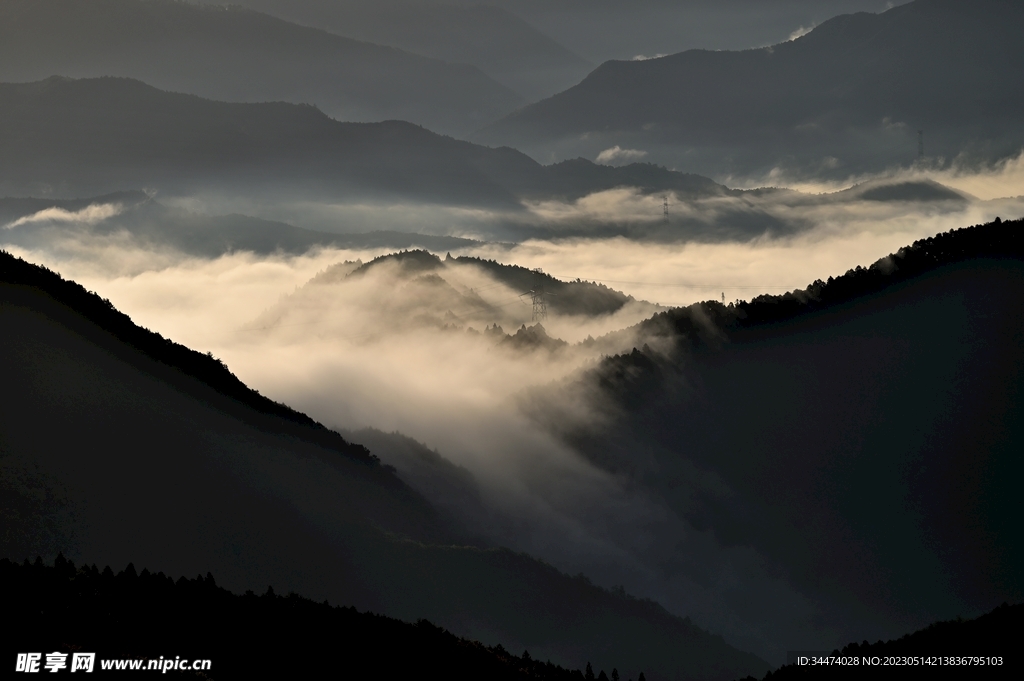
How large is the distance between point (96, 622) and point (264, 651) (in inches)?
518

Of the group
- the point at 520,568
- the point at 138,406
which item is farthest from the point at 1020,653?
the point at 520,568

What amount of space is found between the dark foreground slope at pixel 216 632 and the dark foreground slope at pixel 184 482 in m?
29.5

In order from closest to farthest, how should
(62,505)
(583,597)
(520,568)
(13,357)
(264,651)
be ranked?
(264,651) < (62,505) < (13,357) < (520,568) < (583,597)

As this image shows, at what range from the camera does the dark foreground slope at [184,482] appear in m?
98.6

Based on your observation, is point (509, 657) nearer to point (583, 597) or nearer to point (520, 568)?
point (520, 568)

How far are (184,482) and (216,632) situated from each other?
55.0 m

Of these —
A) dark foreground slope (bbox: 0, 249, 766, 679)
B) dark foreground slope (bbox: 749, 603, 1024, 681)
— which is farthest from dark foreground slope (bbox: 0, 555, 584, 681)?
dark foreground slope (bbox: 0, 249, 766, 679)

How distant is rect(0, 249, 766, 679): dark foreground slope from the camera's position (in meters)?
98.6

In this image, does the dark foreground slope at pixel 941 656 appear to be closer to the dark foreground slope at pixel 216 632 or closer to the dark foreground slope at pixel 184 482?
the dark foreground slope at pixel 216 632

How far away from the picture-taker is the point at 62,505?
95.4 meters

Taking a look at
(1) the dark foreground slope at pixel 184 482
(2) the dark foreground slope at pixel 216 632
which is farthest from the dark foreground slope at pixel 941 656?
(1) the dark foreground slope at pixel 184 482

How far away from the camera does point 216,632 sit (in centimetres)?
6134

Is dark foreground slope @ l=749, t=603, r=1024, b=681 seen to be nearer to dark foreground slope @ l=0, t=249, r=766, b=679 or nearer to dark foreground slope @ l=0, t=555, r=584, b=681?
dark foreground slope @ l=0, t=555, r=584, b=681

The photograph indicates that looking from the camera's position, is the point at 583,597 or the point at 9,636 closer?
the point at 9,636
